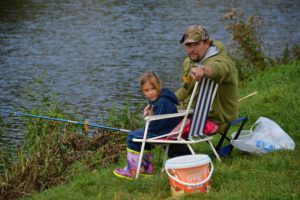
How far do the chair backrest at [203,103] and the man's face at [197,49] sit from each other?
298mm

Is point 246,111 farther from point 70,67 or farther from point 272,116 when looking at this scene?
point 70,67

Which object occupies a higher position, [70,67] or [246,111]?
[246,111]

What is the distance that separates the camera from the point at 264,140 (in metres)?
5.97

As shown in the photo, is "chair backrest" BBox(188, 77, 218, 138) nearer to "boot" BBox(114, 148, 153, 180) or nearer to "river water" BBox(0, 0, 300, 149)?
"boot" BBox(114, 148, 153, 180)

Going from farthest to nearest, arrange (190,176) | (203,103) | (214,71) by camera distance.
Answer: (203,103) < (214,71) < (190,176)

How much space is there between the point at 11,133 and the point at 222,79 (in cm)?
492

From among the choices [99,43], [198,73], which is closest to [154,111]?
[198,73]

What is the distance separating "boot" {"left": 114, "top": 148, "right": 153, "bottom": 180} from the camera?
5.68 m

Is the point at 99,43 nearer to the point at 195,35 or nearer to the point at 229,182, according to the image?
the point at 195,35

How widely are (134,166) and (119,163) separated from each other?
1.32m

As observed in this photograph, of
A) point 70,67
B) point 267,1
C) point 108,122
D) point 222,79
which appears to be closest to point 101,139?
point 108,122

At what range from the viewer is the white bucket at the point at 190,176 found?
4.86m

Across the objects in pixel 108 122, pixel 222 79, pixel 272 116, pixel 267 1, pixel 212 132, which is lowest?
pixel 267 1

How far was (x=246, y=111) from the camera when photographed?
8.22 m
